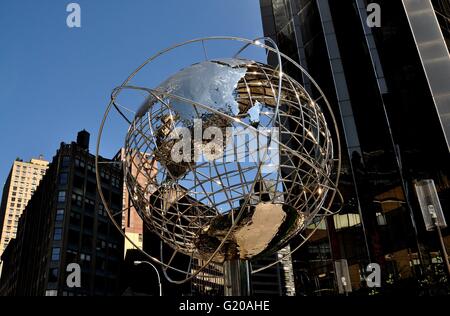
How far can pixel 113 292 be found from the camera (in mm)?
59312

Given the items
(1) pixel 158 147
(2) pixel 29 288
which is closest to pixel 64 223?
(2) pixel 29 288

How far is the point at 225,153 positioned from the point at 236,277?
119 cm

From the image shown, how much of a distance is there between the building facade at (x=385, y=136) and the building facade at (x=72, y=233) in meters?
42.6

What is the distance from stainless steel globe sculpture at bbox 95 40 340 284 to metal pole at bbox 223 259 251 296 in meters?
0.07

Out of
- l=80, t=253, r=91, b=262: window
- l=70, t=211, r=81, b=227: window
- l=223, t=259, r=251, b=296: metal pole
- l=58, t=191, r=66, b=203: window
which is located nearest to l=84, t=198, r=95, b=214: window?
l=70, t=211, r=81, b=227: window

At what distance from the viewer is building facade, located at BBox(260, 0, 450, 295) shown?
1385 centimetres

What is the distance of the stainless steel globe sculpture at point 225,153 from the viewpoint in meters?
3.02

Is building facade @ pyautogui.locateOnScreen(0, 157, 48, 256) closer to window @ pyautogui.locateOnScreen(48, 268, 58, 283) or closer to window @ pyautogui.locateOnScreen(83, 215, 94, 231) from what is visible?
window @ pyautogui.locateOnScreen(83, 215, 94, 231)

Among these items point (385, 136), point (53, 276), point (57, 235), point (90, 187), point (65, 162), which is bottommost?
point (385, 136)

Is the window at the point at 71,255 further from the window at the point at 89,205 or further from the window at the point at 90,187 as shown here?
the window at the point at 90,187

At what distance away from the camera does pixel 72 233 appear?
184ft

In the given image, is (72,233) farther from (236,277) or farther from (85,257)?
(236,277)

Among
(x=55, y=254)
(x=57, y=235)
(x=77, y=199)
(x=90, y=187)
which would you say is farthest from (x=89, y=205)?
(x=55, y=254)
